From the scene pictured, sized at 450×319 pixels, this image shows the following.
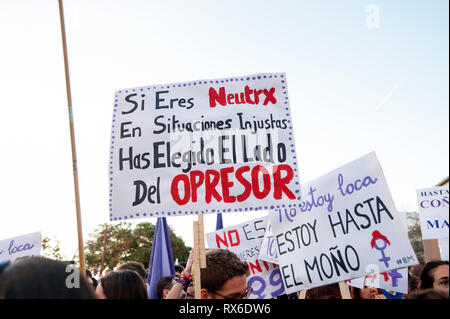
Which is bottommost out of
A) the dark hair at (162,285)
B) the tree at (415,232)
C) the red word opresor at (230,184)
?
the dark hair at (162,285)

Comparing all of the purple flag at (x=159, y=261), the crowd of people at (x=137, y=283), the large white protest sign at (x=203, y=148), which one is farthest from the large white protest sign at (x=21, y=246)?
the large white protest sign at (x=203, y=148)

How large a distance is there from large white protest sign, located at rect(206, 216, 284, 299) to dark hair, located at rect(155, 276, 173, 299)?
2.90 feet

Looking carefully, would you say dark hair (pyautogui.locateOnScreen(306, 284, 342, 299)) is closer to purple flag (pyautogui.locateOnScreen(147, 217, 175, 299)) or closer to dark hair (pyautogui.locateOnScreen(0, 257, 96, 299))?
purple flag (pyautogui.locateOnScreen(147, 217, 175, 299))

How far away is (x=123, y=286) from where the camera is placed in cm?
262

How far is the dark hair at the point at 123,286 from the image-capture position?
102 inches

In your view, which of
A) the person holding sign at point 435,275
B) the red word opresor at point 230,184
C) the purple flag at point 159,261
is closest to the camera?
the red word opresor at point 230,184

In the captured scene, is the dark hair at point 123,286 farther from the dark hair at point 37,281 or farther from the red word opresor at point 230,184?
the dark hair at point 37,281

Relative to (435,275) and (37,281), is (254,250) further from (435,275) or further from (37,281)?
(37,281)

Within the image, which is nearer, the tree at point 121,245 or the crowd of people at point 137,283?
the crowd of people at point 137,283

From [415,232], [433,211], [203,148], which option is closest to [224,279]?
[203,148]

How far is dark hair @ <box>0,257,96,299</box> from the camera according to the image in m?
1.14

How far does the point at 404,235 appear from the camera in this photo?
8.50 ft

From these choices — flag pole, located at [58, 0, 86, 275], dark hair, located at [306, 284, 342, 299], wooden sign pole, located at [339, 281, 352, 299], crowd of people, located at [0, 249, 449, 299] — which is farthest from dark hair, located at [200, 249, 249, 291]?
dark hair, located at [306, 284, 342, 299]
